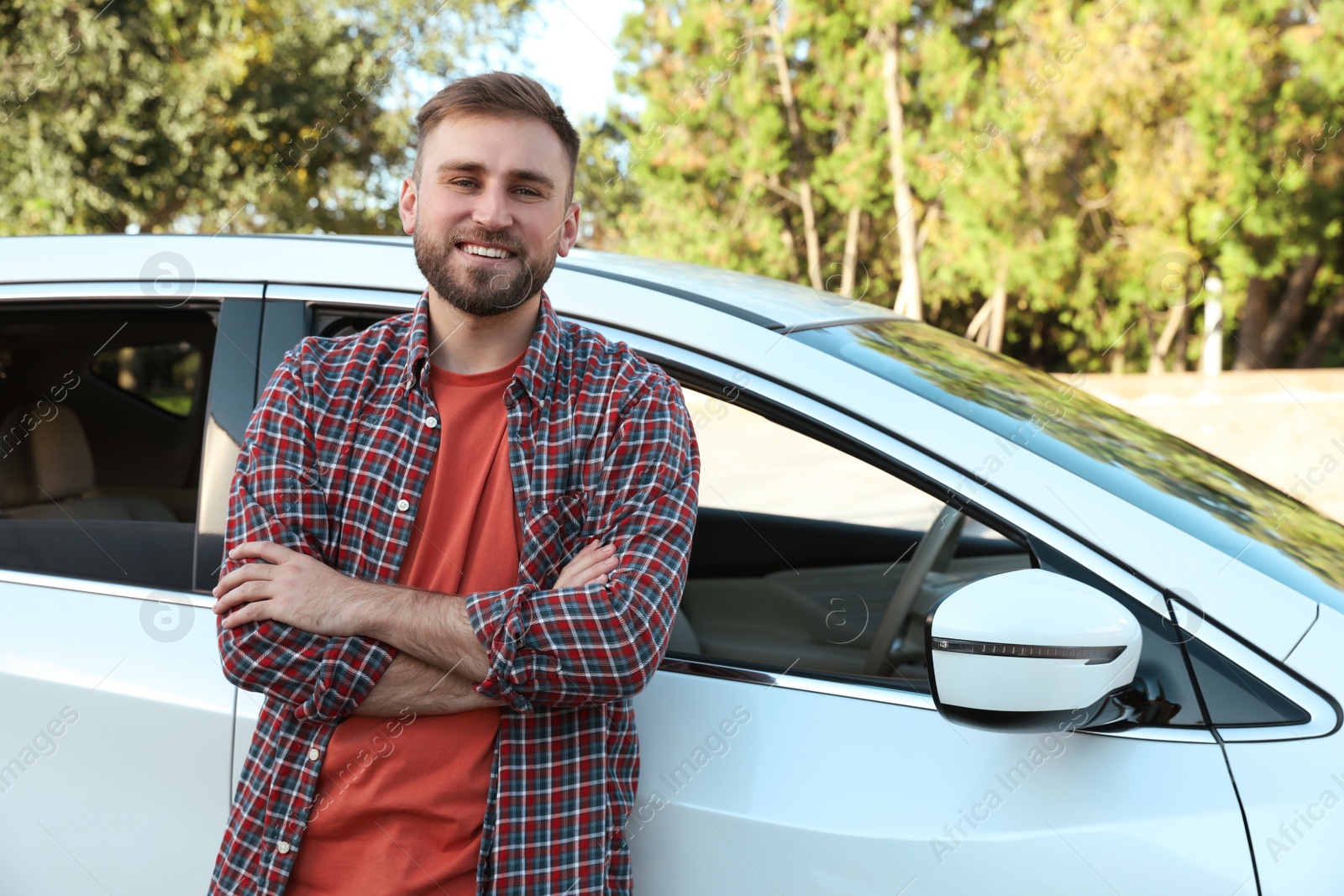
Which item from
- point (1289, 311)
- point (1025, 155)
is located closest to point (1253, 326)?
point (1289, 311)

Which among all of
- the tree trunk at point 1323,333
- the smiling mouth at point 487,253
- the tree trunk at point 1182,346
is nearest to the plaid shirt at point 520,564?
the smiling mouth at point 487,253

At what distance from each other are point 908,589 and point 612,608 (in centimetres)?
144

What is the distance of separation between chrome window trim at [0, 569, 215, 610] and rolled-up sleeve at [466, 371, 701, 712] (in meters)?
0.66

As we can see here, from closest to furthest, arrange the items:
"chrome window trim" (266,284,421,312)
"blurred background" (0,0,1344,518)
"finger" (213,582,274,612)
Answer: "finger" (213,582,274,612) < "chrome window trim" (266,284,421,312) < "blurred background" (0,0,1344,518)

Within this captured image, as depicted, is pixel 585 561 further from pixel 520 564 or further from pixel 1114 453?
pixel 1114 453

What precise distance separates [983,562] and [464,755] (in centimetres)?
208

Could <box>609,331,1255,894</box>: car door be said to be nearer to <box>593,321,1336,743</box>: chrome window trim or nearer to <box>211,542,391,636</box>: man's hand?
<box>593,321,1336,743</box>: chrome window trim

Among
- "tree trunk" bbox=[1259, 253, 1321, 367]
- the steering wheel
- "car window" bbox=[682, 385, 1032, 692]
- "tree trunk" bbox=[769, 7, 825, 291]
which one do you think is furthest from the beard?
"tree trunk" bbox=[1259, 253, 1321, 367]

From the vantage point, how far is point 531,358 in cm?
169

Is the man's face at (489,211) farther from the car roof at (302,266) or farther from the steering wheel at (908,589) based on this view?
the steering wheel at (908,589)

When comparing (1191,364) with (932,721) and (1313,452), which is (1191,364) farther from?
(932,721)

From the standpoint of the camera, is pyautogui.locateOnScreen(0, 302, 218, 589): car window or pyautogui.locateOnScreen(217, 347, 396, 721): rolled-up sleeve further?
pyautogui.locateOnScreen(0, 302, 218, 589): car window

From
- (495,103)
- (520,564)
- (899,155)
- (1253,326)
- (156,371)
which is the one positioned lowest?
(156,371)

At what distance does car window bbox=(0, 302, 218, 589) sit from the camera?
2.03 meters
